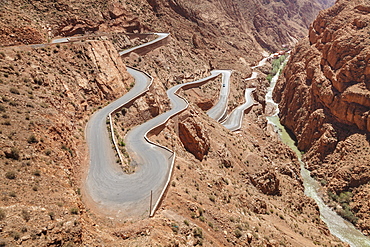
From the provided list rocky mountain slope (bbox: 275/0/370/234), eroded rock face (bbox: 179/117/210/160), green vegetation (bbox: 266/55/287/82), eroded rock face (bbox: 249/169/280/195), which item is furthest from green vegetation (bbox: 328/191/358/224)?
green vegetation (bbox: 266/55/287/82)

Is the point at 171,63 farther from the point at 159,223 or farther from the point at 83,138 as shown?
the point at 159,223

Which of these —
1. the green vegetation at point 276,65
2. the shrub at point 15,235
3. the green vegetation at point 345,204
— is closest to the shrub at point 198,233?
the shrub at point 15,235

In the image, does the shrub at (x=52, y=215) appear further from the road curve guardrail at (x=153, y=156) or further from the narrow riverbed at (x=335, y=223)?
the narrow riverbed at (x=335, y=223)

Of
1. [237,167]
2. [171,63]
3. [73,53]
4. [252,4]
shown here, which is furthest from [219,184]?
[252,4]

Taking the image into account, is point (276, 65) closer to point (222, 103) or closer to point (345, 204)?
point (222, 103)

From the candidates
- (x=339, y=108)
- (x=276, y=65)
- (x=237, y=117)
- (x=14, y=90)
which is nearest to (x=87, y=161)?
(x=14, y=90)
